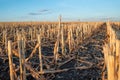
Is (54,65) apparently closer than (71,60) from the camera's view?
Yes

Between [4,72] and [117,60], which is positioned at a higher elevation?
[117,60]

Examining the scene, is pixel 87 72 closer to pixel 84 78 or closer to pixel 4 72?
pixel 84 78

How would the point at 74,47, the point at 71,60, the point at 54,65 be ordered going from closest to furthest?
the point at 54,65 < the point at 71,60 < the point at 74,47

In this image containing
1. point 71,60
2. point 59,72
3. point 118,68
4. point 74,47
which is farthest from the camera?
point 74,47

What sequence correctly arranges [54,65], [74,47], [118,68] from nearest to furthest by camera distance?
[118,68], [54,65], [74,47]

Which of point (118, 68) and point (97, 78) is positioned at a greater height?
point (118, 68)

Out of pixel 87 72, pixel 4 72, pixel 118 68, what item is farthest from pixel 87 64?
pixel 118 68

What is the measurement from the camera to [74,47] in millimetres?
14000

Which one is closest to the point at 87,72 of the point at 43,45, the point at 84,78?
the point at 84,78

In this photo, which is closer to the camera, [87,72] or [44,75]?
[44,75]

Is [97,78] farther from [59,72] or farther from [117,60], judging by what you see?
[117,60]

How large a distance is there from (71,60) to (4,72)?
3102mm

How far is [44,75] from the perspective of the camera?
8359 millimetres

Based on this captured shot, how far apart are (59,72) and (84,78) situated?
964 millimetres
